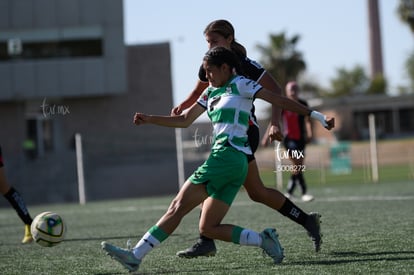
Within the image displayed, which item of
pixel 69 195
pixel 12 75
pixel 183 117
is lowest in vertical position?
pixel 69 195

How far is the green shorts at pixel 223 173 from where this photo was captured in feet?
18.1

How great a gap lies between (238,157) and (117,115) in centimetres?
3533

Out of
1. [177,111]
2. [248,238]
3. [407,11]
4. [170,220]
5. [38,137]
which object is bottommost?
[248,238]

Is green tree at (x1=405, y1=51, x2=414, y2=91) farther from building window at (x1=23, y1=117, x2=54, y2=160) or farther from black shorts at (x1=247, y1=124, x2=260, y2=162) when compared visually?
black shorts at (x1=247, y1=124, x2=260, y2=162)

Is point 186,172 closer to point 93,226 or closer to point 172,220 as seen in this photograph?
point 93,226

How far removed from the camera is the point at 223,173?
5523 millimetres

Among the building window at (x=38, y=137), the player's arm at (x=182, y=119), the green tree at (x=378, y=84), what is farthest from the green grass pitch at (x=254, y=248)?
the green tree at (x=378, y=84)

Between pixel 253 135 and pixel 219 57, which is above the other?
pixel 219 57

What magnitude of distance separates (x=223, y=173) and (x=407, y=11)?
3893 cm

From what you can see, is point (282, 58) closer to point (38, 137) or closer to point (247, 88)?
point (38, 137)

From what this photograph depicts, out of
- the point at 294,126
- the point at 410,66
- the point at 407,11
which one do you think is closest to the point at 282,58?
the point at 407,11

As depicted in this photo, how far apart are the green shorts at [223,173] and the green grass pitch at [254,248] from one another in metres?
0.59

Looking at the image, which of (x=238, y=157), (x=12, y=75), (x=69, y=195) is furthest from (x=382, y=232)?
(x=12, y=75)

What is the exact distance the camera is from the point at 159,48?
134 ft
